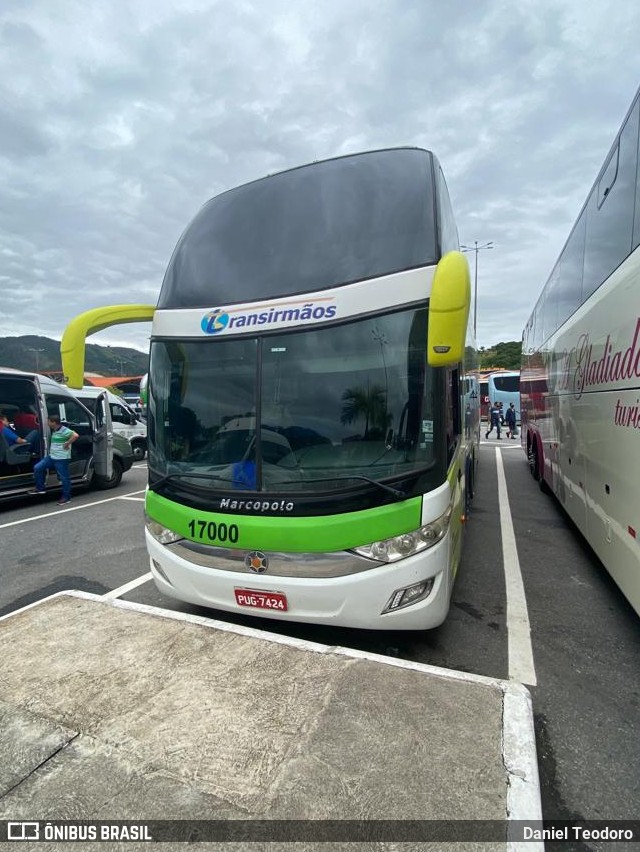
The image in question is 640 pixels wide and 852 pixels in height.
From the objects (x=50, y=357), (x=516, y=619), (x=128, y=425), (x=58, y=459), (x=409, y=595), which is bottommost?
(x=516, y=619)

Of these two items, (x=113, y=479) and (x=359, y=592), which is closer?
(x=359, y=592)

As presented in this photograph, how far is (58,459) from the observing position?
29.1 ft

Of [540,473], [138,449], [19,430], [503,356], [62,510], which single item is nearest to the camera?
[62,510]

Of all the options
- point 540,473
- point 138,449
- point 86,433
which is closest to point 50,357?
point 138,449

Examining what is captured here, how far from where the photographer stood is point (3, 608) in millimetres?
4535

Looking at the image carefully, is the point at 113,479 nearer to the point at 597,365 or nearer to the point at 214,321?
the point at 214,321

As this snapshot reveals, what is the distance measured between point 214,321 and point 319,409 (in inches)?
43.4

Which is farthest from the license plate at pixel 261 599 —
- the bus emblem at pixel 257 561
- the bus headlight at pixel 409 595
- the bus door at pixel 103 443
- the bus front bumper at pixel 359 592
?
the bus door at pixel 103 443

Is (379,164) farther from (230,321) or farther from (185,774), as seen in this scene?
(185,774)

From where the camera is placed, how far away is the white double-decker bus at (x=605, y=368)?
3.41 m

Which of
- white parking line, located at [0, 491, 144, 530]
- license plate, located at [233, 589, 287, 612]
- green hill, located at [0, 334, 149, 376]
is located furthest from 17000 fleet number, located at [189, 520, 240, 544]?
green hill, located at [0, 334, 149, 376]

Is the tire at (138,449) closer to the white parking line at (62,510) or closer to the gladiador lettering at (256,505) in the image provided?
the white parking line at (62,510)

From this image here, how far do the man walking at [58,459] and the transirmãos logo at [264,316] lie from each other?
649 centimetres

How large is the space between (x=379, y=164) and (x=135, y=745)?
4234 mm
